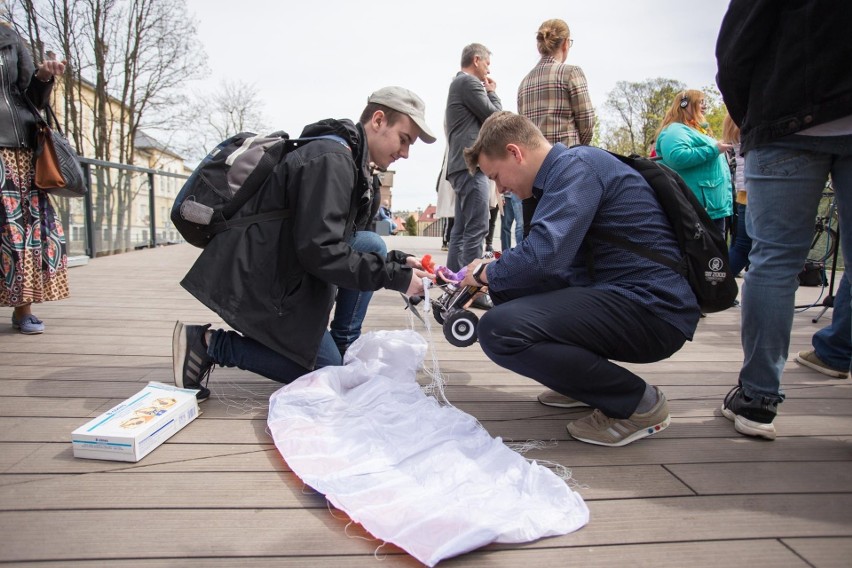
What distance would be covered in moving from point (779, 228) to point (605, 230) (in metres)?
0.54

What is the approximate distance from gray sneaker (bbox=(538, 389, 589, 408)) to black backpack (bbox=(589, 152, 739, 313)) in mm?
605

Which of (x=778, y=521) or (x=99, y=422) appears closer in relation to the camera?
(x=778, y=521)

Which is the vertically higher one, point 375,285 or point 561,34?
point 561,34

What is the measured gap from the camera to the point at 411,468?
152 cm

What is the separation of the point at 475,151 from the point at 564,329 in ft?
2.49

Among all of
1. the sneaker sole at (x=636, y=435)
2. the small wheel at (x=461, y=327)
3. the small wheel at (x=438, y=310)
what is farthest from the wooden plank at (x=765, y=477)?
the small wheel at (x=438, y=310)

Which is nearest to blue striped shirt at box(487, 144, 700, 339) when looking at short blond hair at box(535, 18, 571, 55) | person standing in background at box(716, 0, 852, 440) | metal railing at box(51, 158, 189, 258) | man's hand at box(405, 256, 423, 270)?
person standing in background at box(716, 0, 852, 440)

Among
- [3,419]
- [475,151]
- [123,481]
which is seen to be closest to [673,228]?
[475,151]

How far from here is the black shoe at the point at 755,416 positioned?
73.6 inches

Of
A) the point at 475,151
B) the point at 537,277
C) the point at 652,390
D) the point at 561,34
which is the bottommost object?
the point at 652,390

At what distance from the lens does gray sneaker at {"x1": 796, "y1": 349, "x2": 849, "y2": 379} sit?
2547mm

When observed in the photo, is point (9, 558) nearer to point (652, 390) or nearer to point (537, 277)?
point (537, 277)

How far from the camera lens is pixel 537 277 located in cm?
184

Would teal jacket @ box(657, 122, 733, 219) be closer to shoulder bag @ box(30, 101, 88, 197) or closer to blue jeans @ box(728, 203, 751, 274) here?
blue jeans @ box(728, 203, 751, 274)
